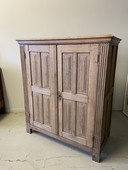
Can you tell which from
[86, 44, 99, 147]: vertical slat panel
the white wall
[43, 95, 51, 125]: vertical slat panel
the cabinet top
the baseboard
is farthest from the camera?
the baseboard

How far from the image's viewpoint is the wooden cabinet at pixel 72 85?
141cm

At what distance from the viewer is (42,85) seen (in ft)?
6.05

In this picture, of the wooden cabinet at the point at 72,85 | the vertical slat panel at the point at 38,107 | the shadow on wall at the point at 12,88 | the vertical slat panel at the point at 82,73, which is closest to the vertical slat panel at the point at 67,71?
the wooden cabinet at the point at 72,85

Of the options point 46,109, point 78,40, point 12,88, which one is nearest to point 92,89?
point 78,40

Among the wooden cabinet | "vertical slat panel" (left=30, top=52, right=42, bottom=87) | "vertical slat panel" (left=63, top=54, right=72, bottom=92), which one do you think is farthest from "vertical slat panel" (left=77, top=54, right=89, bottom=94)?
"vertical slat panel" (left=30, top=52, right=42, bottom=87)

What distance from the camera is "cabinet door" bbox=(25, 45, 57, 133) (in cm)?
169

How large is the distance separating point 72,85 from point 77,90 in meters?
0.08

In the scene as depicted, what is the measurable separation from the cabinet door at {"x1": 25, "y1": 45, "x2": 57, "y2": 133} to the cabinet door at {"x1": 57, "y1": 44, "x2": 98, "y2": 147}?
0.10 meters

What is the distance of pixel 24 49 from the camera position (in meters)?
1.84

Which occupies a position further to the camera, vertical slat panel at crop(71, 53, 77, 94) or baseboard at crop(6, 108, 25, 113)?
baseboard at crop(6, 108, 25, 113)

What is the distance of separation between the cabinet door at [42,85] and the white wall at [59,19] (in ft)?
Result: 2.96

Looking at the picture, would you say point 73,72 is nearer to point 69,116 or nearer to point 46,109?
point 69,116

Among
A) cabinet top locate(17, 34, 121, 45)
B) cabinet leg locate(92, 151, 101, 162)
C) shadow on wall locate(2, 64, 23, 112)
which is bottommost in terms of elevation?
cabinet leg locate(92, 151, 101, 162)

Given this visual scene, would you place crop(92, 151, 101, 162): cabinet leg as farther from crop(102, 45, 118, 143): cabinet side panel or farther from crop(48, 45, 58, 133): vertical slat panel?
crop(48, 45, 58, 133): vertical slat panel
